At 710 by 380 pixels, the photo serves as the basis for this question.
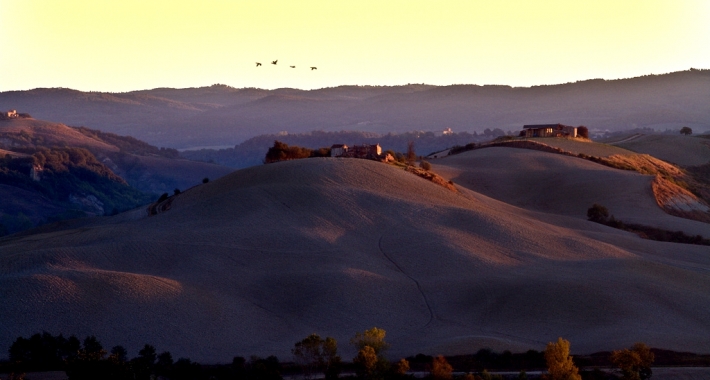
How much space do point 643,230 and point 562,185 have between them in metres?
15.6

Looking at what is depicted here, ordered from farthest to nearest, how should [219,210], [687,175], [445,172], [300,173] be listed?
[687,175], [445,172], [300,173], [219,210]

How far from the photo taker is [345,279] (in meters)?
46.5

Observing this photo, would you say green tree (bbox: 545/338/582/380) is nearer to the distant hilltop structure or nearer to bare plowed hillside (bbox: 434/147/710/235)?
bare plowed hillside (bbox: 434/147/710/235)

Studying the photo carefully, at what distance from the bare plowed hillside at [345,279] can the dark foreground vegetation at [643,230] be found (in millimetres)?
5295

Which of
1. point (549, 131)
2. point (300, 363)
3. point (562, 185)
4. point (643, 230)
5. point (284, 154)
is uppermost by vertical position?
point (549, 131)

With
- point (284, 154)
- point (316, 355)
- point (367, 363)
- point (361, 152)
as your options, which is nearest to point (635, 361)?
point (367, 363)

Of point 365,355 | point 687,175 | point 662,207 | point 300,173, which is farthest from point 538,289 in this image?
point 687,175

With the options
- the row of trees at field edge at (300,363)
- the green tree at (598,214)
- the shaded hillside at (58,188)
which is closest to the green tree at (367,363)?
the row of trees at field edge at (300,363)

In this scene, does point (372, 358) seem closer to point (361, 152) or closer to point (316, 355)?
point (316, 355)

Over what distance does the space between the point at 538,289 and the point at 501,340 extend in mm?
7087

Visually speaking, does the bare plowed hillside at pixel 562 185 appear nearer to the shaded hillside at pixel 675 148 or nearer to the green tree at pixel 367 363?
the shaded hillside at pixel 675 148

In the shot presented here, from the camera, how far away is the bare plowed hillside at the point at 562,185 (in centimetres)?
7875

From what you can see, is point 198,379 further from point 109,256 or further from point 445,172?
point 445,172

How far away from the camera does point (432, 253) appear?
173 feet
